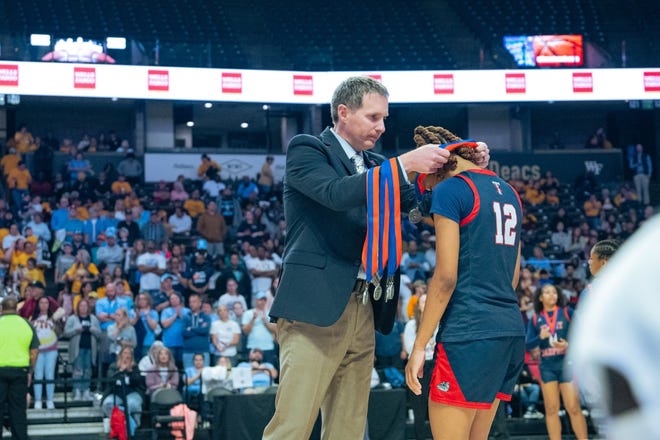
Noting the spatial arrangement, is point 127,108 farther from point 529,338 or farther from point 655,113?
point 529,338

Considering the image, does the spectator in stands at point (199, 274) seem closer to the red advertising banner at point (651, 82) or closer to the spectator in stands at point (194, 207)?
the spectator in stands at point (194, 207)

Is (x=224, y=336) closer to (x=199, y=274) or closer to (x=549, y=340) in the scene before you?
(x=199, y=274)

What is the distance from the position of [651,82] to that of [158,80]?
11081 millimetres

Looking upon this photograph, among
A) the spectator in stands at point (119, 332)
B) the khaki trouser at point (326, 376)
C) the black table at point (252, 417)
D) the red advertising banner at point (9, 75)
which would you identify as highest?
the red advertising banner at point (9, 75)

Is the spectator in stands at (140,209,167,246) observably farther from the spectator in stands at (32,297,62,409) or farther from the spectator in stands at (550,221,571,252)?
the spectator in stands at (550,221,571,252)

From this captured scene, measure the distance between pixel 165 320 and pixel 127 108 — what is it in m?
13.4

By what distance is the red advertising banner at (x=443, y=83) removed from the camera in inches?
785

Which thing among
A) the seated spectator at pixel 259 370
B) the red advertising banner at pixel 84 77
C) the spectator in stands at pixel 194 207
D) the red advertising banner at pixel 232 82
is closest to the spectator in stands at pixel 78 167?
the red advertising banner at pixel 84 77

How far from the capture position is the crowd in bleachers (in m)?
12.0

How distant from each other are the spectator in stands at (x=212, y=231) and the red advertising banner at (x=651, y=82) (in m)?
10.3

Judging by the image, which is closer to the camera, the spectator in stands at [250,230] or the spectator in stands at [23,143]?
the spectator in stands at [250,230]

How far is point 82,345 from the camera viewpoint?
12.1 meters

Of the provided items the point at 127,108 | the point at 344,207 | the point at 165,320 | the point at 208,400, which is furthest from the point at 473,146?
the point at 127,108

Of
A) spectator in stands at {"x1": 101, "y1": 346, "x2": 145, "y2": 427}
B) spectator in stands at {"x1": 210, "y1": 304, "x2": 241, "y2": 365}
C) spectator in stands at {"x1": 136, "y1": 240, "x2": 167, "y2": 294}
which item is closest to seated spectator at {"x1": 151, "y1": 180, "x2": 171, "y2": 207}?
spectator in stands at {"x1": 136, "y1": 240, "x2": 167, "y2": 294}
